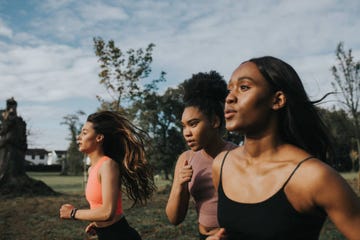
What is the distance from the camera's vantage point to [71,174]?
65.4 metres

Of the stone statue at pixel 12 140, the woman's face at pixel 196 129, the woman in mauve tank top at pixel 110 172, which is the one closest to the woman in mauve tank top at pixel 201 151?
the woman's face at pixel 196 129

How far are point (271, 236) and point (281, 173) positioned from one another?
0.30 meters

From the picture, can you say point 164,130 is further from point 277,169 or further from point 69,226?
point 277,169

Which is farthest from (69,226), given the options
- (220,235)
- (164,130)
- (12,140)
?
(164,130)

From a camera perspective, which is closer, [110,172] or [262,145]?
[262,145]

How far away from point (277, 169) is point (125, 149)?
2825mm

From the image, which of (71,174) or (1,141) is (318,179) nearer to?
(1,141)

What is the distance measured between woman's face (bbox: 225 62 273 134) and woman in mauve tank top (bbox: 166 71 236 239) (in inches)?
38.1

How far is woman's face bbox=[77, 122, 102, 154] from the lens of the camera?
427 cm

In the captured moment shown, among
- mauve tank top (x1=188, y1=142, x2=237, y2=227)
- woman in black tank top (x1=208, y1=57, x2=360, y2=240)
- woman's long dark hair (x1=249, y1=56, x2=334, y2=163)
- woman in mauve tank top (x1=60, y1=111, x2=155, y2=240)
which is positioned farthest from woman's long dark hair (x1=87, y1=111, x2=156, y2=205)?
woman's long dark hair (x1=249, y1=56, x2=334, y2=163)

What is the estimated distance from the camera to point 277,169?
198cm

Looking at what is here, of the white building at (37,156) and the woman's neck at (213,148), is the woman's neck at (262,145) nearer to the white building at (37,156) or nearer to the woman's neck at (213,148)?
the woman's neck at (213,148)

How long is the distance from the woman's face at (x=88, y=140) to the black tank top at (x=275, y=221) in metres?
2.57

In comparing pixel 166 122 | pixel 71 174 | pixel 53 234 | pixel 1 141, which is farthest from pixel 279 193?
pixel 71 174
